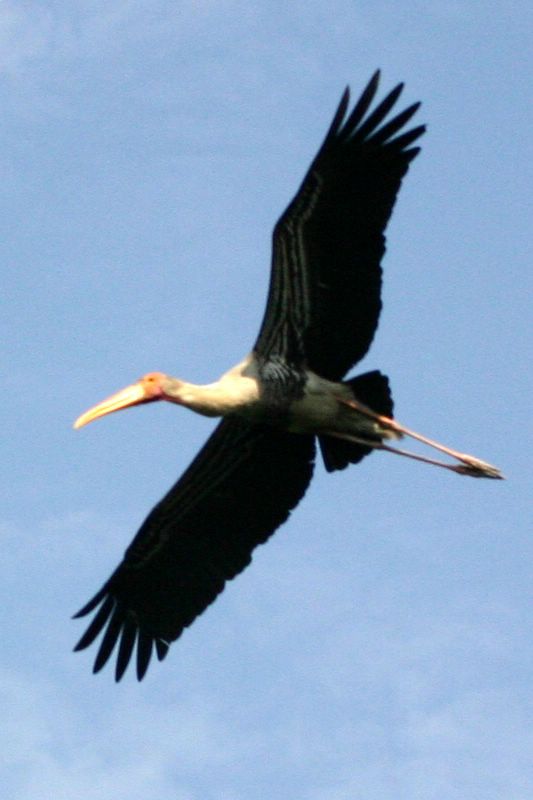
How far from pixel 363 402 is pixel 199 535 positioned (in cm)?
281

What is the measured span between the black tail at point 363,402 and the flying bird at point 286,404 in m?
0.01

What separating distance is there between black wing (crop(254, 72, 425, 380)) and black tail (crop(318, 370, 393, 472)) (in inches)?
24.0

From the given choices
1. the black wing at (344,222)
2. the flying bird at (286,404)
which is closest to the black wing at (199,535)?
the flying bird at (286,404)

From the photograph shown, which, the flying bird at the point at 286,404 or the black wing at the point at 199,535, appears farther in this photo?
the black wing at the point at 199,535

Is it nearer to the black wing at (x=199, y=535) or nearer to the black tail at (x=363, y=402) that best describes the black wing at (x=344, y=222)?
the black tail at (x=363, y=402)

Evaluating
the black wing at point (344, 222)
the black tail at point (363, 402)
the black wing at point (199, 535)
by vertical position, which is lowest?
the black wing at point (199, 535)

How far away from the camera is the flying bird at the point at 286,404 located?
76.5ft

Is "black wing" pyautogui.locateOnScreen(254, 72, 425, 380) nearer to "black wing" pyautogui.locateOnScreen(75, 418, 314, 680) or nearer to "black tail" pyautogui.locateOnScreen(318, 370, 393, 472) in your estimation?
"black tail" pyautogui.locateOnScreen(318, 370, 393, 472)

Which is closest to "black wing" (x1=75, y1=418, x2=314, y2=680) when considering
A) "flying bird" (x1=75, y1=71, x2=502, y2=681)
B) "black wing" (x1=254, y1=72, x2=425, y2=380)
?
"flying bird" (x1=75, y1=71, x2=502, y2=681)

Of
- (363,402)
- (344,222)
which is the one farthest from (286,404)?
(344,222)

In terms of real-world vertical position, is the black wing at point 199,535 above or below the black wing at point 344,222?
below

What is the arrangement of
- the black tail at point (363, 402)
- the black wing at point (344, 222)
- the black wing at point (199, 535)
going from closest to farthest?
the black wing at point (344, 222), the black tail at point (363, 402), the black wing at point (199, 535)

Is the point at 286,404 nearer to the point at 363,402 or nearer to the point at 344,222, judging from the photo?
the point at 363,402

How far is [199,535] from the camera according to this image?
84.7 feet
